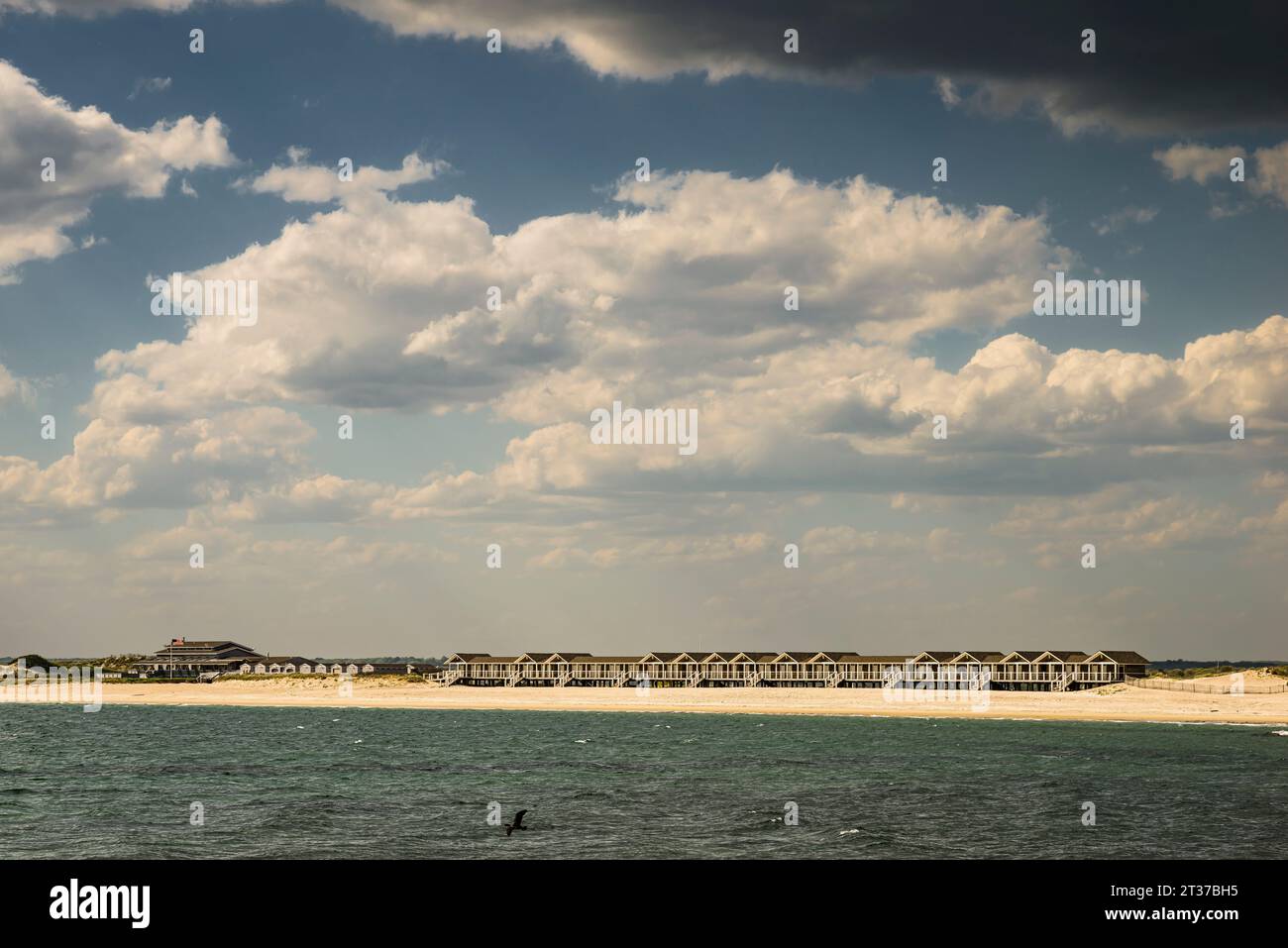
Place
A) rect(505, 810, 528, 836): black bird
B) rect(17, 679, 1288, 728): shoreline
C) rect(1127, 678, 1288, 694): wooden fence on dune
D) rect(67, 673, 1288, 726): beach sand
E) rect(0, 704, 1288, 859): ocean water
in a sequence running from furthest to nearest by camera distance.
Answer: rect(1127, 678, 1288, 694): wooden fence on dune < rect(67, 673, 1288, 726): beach sand < rect(17, 679, 1288, 728): shoreline < rect(505, 810, 528, 836): black bird < rect(0, 704, 1288, 859): ocean water

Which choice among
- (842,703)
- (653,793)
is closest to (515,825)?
(653,793)

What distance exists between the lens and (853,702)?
156m

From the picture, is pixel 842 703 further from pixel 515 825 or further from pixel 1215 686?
pixel 515 825

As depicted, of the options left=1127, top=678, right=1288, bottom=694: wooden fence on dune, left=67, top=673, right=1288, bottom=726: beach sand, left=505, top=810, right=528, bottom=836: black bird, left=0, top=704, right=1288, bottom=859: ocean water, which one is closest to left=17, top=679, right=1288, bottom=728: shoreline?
left=67, top=673, right=1288, bottom=726: beach sand

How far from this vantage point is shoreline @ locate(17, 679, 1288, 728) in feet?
427

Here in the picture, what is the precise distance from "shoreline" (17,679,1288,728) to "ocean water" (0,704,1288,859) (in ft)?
93.3

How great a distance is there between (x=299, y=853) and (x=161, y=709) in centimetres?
14724

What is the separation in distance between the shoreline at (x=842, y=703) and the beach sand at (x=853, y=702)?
13 cm

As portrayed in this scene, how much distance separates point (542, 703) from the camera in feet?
568

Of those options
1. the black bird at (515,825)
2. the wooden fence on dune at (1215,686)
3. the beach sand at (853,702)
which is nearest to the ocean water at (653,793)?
the black bird at (515,825)

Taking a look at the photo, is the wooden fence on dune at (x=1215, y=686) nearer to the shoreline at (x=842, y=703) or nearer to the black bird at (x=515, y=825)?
the shoreline at (x=842, y=703)

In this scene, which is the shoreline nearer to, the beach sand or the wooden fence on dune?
the beach sand
